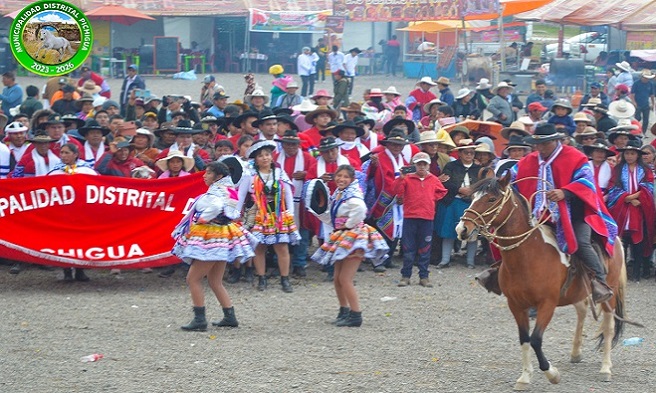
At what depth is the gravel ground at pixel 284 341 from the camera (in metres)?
8.68

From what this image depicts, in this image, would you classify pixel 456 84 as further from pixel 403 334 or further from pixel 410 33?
pixel 403 334

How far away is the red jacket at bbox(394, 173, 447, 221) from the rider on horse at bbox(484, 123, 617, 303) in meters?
3.37

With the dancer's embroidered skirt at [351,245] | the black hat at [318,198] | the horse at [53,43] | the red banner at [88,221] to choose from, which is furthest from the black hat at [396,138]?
the horse at [53,43]

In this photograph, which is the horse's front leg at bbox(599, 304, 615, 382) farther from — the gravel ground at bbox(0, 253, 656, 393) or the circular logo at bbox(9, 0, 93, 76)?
the circular logo at bbox(9, 0, 93, 76)

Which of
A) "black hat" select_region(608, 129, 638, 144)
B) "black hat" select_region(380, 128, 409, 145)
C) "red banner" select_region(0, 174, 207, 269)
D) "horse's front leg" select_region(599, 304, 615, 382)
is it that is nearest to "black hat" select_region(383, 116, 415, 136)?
"black hat" select_region(380, 128, 409, 145)

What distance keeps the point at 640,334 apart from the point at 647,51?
23.4 m

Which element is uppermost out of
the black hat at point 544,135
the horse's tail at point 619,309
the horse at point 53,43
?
the horse at point 53,43

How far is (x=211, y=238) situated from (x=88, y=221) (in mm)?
2632

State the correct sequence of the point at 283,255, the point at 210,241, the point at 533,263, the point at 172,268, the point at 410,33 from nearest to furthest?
the point at 533,263, the point at 210,241, the point at 283,255, the point at 172,268, the point at 410,33

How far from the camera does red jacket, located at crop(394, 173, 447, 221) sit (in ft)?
42.0

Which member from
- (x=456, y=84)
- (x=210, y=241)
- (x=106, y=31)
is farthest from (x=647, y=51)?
(x=210, y=241)

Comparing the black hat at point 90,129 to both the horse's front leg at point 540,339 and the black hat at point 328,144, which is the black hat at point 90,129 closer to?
the black hat at point 328,144

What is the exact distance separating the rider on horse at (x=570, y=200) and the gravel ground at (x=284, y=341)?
1000 mm

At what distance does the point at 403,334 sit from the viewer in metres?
10.5
